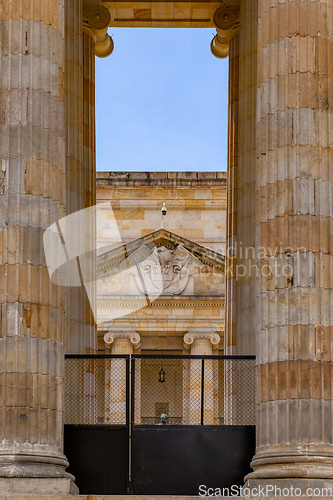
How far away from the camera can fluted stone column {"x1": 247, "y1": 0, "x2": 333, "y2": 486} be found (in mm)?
30438

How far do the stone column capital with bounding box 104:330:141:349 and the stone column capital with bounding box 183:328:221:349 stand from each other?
3.80m

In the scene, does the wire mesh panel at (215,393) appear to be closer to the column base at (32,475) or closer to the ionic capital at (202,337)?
the column base at (32,475)

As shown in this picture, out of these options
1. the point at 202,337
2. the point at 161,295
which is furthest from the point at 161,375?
the point at 161,295

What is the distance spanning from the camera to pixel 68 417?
38312 mm

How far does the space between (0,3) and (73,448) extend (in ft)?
44.2

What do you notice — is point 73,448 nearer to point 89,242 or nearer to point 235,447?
point 235,447

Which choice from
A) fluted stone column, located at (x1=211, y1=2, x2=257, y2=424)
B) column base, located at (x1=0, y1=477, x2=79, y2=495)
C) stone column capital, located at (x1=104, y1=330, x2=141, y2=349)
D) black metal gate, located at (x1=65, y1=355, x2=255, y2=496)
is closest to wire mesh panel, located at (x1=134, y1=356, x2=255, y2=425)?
fluted stone column, located at (x1=211, y1=2, x2=257, y2=424)

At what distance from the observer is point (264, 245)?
32.2 metres

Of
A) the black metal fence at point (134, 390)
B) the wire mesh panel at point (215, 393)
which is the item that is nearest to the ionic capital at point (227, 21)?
the wire mesh panel at point (215, 393)

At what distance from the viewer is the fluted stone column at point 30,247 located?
1194 inches

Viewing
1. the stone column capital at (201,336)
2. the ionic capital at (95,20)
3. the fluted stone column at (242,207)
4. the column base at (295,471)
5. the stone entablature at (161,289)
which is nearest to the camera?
the column base at (295,471)

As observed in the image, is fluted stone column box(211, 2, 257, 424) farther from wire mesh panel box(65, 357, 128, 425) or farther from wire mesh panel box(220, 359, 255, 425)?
wire mesh panel box(65, 357, 128, 425)

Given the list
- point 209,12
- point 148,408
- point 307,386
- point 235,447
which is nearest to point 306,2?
point 307,386

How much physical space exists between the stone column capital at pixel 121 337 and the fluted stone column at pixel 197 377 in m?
3.88
